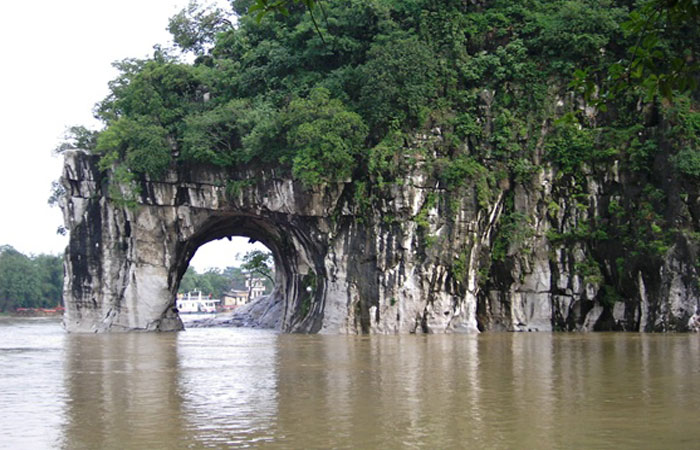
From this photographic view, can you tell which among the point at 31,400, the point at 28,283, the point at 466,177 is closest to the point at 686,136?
the point at 466,177

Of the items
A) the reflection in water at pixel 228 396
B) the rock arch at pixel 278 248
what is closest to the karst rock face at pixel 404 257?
the rock arch at pixel 278 248

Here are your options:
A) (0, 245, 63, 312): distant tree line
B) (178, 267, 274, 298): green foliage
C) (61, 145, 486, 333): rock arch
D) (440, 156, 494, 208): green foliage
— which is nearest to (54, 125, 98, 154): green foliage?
(61, 145, 486, 333): rock arch

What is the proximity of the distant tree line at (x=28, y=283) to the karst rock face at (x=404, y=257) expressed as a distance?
1340 inches

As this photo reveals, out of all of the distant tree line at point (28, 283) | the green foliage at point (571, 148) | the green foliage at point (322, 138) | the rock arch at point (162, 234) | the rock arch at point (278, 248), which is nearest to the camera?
the green foliage at point (322, 138)

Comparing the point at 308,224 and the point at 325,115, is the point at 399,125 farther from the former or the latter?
the point at 308,224

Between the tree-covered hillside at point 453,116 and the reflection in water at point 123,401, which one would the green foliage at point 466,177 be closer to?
the tree-covered hillside at point 453,116

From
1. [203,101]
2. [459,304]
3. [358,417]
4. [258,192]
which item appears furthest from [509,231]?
[358,417]

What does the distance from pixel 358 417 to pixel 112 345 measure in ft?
Answer: 40.9

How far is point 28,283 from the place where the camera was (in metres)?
58.3

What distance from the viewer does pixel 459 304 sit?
2330 cm

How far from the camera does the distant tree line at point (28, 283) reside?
2265 inches

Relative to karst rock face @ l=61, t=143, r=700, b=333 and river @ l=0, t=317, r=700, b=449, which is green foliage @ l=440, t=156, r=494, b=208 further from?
river @ l=0, t=317, r=700, b=449

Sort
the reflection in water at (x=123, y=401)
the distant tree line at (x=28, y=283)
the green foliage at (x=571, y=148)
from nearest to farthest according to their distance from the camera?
the reflection in water at (x=123, y=401), the green foliage at (x=571, y=148), the distant tree line at (x=28, y=283)

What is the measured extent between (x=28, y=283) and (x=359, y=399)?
55.0 meters
